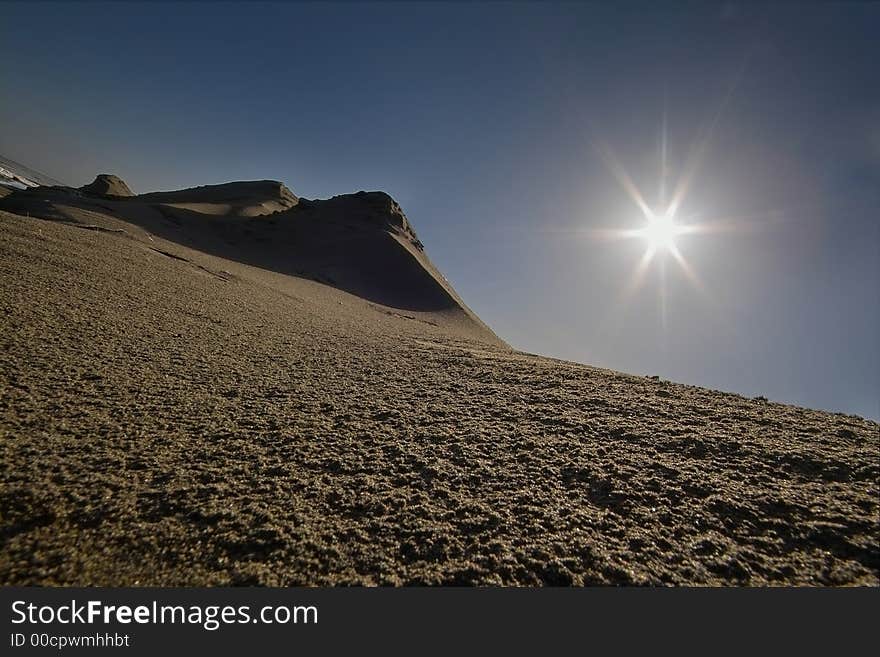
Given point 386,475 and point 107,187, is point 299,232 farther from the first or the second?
point 386,475

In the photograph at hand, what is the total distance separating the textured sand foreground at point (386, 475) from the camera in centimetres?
196

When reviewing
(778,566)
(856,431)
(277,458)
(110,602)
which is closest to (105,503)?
(110,602)

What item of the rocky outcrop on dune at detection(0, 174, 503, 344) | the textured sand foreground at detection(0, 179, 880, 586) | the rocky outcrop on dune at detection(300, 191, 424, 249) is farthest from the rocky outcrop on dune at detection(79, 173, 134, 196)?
the textured sand foreground at detection(0, 179, 880, 586)

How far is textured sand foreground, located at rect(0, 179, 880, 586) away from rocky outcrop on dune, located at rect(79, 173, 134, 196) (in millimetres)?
54872

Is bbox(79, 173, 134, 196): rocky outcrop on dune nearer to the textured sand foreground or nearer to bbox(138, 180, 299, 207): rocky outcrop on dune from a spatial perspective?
bbox(138, 180, 299, 207): rocky outcrop on dune

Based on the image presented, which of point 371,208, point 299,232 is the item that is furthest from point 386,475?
point 371,208

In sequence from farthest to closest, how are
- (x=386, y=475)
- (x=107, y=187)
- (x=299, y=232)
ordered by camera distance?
(x=107, y=187) → (x=299, y=232) → (x=386, y=475)

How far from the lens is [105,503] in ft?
7.52

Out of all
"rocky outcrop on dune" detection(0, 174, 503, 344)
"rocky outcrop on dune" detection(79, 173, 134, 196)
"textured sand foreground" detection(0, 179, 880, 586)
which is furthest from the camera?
"rocky outcrop on dune" detection(79, 173, 134, 196)

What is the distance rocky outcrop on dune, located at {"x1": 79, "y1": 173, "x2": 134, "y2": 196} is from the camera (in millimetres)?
43906

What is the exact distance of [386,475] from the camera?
2.87 meters

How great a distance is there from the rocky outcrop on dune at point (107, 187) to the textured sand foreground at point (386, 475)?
180 feet

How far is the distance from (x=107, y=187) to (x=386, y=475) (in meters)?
63.3

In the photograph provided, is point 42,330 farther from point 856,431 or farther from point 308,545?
point 856,431
